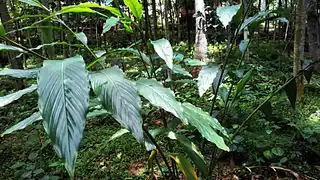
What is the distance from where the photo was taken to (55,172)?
1855mm

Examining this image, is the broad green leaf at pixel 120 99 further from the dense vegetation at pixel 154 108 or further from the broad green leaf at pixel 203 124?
the broad green leaf at pixel 203 124

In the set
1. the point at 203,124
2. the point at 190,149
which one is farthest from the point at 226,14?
Result: the point at 190,149

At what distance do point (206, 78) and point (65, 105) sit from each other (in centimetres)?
60

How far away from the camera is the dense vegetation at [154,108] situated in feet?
1.52

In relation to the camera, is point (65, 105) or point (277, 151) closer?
point (65, 105)

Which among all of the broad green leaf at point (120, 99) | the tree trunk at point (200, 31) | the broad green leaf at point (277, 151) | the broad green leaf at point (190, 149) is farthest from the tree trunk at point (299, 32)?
the broad green leaf at point (120, 99)

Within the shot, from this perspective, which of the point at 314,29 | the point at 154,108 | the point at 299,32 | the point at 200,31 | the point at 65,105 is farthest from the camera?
the point at 314,29

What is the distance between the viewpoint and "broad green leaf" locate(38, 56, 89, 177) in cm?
38

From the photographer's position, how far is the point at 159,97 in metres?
0.55

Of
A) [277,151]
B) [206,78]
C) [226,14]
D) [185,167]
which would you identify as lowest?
[277,151]

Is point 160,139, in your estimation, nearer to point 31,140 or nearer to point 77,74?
point 31,140

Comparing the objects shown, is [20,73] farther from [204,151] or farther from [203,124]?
[204,151]

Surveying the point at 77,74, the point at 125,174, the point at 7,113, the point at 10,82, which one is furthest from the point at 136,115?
the point at 10,82

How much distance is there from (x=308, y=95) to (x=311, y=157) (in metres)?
1.37
